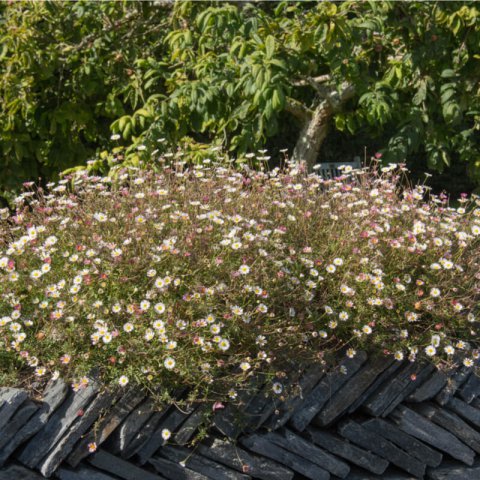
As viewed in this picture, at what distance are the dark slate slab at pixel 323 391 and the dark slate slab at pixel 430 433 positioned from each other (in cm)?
27

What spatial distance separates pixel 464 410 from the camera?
299cm

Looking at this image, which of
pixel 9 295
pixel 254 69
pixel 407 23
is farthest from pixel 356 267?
pixel 407 23

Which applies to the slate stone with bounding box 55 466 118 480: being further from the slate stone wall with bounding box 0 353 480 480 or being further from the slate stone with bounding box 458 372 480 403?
the slate stone with bounding box 458 372 480 403

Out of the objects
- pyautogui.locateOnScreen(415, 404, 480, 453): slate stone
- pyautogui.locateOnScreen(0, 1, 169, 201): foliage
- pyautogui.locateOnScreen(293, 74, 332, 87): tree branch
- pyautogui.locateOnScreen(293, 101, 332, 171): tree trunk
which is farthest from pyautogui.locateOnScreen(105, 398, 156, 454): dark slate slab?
pyautogui.locateOnScreen(293, 74, 332, 87): tree branch

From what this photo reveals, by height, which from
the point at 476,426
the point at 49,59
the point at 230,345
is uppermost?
the point at 49,59

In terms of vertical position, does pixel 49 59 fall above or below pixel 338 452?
above

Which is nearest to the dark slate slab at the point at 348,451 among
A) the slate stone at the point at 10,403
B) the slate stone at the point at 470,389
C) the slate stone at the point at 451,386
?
the slate stone at the point at 451,386

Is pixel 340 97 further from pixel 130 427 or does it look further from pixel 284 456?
pixel 130 427

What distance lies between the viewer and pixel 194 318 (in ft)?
8.77

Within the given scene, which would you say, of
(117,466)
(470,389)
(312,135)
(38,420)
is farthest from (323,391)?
(312,135)

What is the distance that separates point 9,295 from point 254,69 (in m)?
2.12

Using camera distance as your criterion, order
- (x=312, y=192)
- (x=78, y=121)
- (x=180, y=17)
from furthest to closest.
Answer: (x=78, y=121) → (x=180, y=17) → (x=312, y=192)

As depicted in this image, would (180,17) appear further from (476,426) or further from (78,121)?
(476,426)

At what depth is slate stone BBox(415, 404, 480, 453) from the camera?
9.60 ft
